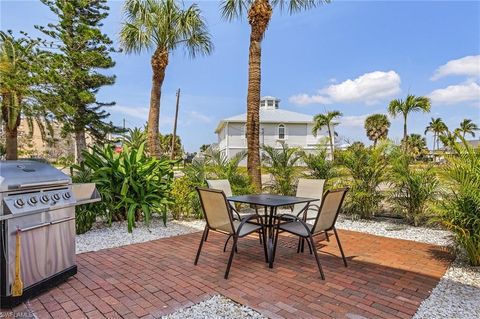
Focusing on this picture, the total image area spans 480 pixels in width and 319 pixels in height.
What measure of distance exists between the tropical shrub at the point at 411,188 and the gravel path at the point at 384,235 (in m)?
0.32

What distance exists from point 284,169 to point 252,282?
4.69 m

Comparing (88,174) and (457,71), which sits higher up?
(457,71)

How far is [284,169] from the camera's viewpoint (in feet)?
25.2

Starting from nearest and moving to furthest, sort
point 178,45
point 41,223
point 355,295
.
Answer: point 41,223 → point 355,295 → point 178,45

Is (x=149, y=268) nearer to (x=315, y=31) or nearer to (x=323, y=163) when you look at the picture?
(x=323, y=163)

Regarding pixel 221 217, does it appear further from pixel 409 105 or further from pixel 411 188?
pixel 409 105

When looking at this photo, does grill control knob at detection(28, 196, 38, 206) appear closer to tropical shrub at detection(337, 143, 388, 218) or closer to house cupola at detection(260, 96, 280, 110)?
tropical shrub at detection(337, 143, 388, 218)

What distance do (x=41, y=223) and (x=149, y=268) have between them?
135 cm

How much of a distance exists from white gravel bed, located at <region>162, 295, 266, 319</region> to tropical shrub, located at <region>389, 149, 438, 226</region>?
186 inches

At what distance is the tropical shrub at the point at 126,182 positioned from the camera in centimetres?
540

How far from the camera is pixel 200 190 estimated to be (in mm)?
3672

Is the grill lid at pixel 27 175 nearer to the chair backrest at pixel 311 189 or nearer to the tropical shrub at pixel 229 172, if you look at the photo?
the chair backrest at pixel 311 189

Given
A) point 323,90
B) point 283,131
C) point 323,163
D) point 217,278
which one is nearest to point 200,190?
point 217,278

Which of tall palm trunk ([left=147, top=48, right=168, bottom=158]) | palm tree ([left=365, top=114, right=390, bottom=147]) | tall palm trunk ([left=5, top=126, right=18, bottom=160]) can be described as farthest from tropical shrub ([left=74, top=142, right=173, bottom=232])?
palm tree ([left=365, top=114, right=390, bottom=147])
